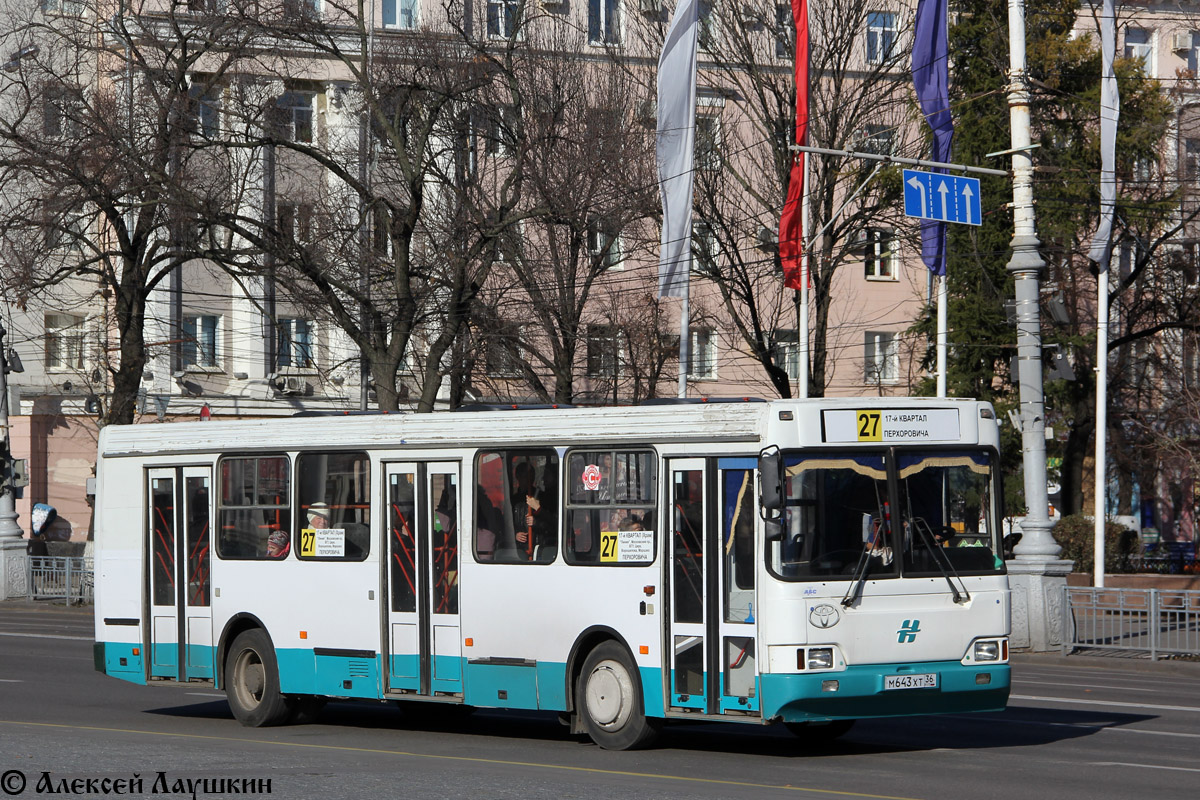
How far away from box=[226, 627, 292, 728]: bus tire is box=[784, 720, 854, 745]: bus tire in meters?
4.62

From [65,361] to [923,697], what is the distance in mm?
45497

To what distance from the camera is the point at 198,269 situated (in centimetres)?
5309

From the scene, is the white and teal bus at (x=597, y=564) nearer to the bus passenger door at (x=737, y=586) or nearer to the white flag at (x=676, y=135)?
the bus passenger door at (x=737, y=586)

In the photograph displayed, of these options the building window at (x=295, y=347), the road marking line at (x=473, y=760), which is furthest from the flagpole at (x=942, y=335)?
the building window at (x=295, y=347)

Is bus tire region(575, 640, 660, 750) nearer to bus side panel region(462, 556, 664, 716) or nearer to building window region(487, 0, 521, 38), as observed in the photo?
bus side panel region(462, 556, 664, 716)

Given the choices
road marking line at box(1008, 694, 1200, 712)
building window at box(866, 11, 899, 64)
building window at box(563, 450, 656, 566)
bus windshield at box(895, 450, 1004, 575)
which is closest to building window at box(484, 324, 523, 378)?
building window at box(866, 11, 899, 64)

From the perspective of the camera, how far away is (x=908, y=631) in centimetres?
1228

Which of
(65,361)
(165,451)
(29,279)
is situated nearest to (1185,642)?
(165,451)

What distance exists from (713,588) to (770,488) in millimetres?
1065

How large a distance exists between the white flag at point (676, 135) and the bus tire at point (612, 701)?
1697cm

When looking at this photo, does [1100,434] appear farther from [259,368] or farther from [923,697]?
[259,368]

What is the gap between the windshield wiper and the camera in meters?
12.5

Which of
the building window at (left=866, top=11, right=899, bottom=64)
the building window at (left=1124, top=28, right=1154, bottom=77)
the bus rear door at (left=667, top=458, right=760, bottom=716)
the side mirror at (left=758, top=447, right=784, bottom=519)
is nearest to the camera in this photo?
the side mirror at (left=758, top=447, right=784, bottom=519)

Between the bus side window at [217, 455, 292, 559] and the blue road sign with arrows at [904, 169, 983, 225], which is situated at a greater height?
the blue road sign with arrows at [904, 169, 983, 225]
